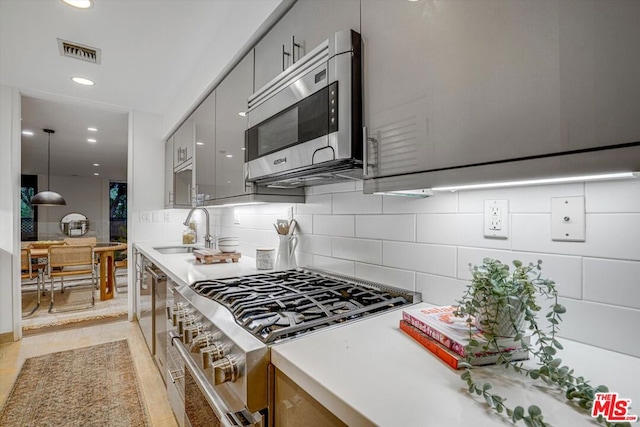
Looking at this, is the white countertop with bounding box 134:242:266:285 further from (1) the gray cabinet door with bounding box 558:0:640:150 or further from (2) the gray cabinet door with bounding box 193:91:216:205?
(1) the gray cabinet door with bounding box 558:0:640:150

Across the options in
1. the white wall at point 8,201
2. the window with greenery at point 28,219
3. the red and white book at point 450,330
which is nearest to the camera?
the red and white book at point 450,330

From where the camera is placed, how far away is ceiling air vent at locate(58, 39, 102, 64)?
221cm

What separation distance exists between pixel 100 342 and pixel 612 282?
143 inches

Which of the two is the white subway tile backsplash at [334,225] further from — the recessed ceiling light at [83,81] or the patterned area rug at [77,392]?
the recessed ceiling light at [83,81]

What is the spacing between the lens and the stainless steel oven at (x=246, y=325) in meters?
0.77

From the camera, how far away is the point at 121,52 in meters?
2.31

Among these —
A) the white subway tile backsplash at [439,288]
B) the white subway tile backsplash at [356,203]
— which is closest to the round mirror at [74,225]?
the white subway tile backsplash at [356,203]

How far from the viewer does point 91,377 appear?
2.26m

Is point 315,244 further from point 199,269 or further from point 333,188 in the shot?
point 199,269

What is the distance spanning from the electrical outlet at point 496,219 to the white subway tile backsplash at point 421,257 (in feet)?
0.44

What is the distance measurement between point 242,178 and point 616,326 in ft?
5.12

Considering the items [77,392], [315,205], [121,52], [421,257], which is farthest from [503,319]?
[121,52]

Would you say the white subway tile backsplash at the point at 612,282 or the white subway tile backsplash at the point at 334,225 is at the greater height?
the white subway tile backsplash at the point at 334,225

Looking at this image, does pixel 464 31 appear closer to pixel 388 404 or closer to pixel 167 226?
pixel 388 404
